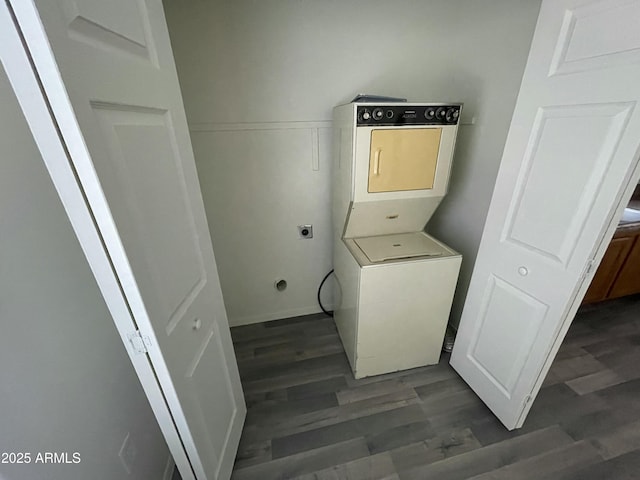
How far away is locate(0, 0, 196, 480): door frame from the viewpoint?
1.42 ft

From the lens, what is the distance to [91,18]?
1.77ft

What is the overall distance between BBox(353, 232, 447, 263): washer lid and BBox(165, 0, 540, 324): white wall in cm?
37

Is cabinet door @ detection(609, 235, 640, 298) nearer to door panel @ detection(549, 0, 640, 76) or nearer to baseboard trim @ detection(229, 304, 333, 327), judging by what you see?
door panel @ detection(549, 0, 640, 76)

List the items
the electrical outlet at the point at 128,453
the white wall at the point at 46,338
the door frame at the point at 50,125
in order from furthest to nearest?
the electrical outlet at the point at 128,453 → the white wall at the point at 46,338 → the door frame at the point at 50,125

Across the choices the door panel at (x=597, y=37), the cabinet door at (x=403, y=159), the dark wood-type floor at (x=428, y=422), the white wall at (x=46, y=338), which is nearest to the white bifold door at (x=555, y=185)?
the door panel at (x=597, y=37)

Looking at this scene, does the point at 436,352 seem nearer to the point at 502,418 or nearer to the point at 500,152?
the point at 502,418

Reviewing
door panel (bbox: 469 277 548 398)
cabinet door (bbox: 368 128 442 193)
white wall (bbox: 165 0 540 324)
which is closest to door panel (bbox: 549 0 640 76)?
white wall (bbox: 165 0 540 324)

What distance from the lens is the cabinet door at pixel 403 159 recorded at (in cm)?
133

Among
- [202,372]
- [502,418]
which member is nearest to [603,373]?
[502,418]

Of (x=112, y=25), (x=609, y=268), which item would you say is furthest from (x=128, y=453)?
(x=609, y=268)

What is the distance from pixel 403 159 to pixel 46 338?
150cm

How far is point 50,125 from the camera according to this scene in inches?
19.3

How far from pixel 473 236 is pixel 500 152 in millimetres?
526

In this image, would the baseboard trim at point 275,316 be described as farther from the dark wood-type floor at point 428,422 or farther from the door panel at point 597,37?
the door panel at point 597,37
